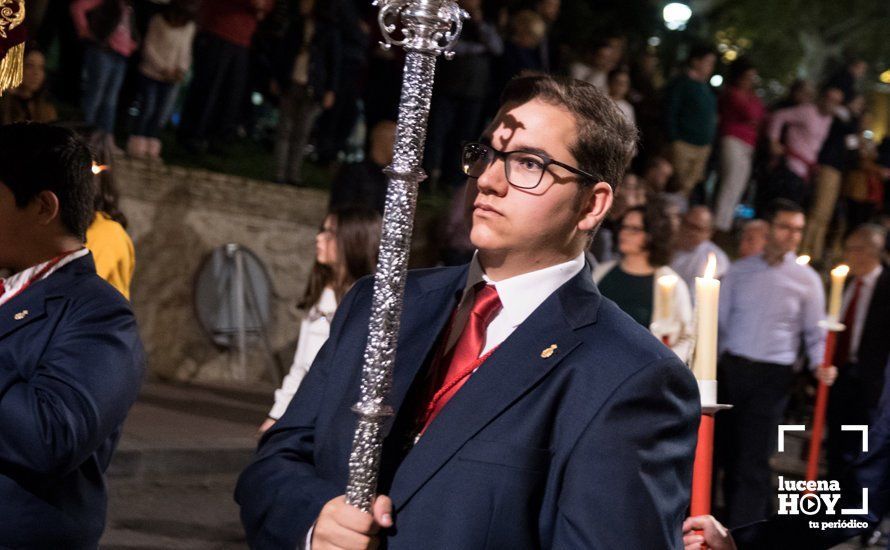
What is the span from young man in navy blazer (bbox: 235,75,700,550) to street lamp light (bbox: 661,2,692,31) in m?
16.1

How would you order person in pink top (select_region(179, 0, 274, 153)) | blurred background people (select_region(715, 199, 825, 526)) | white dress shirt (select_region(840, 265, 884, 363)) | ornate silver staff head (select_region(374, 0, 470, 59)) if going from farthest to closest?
person in pink top (select_region(179, 0, 274, 153)) < white dress shirt (select_region(840, 265, 884, 363)) < blurred background people (select_region(715, 199, 825, 526)) < ornate silver staff head (select_region(374, 0, 470, 59))

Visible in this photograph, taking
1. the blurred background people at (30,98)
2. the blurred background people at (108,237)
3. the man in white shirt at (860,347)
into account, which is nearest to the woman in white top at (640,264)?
the man in white shirt at (860,347)

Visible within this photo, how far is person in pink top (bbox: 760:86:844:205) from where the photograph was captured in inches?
609

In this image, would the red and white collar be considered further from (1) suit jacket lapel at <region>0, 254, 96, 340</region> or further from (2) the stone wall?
(2) the stone wall

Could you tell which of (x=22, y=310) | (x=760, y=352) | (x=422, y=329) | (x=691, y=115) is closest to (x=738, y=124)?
(x=691, y=115)

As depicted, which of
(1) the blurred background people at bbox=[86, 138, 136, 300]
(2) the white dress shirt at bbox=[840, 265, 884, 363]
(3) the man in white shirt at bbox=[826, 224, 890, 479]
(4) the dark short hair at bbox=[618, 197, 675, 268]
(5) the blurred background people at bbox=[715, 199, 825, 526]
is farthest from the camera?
(2) the white dress shirt at bbox=[840, 265, 884, 363]

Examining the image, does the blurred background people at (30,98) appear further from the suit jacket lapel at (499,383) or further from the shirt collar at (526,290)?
the suit jacket lapel at (499,383)

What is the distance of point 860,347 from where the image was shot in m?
8.62

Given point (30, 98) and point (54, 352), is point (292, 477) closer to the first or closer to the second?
point (54, 352)

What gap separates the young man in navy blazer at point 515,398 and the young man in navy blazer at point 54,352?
483 millimetres

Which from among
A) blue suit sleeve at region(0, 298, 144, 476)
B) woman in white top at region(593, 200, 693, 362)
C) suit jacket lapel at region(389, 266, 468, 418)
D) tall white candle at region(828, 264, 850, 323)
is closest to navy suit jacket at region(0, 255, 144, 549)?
blue suit sleeve at region(0, 298, 144, 476)

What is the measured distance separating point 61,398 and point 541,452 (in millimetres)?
1137

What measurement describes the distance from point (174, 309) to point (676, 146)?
6.08 m

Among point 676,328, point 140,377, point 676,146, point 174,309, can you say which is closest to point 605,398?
point 140,377
